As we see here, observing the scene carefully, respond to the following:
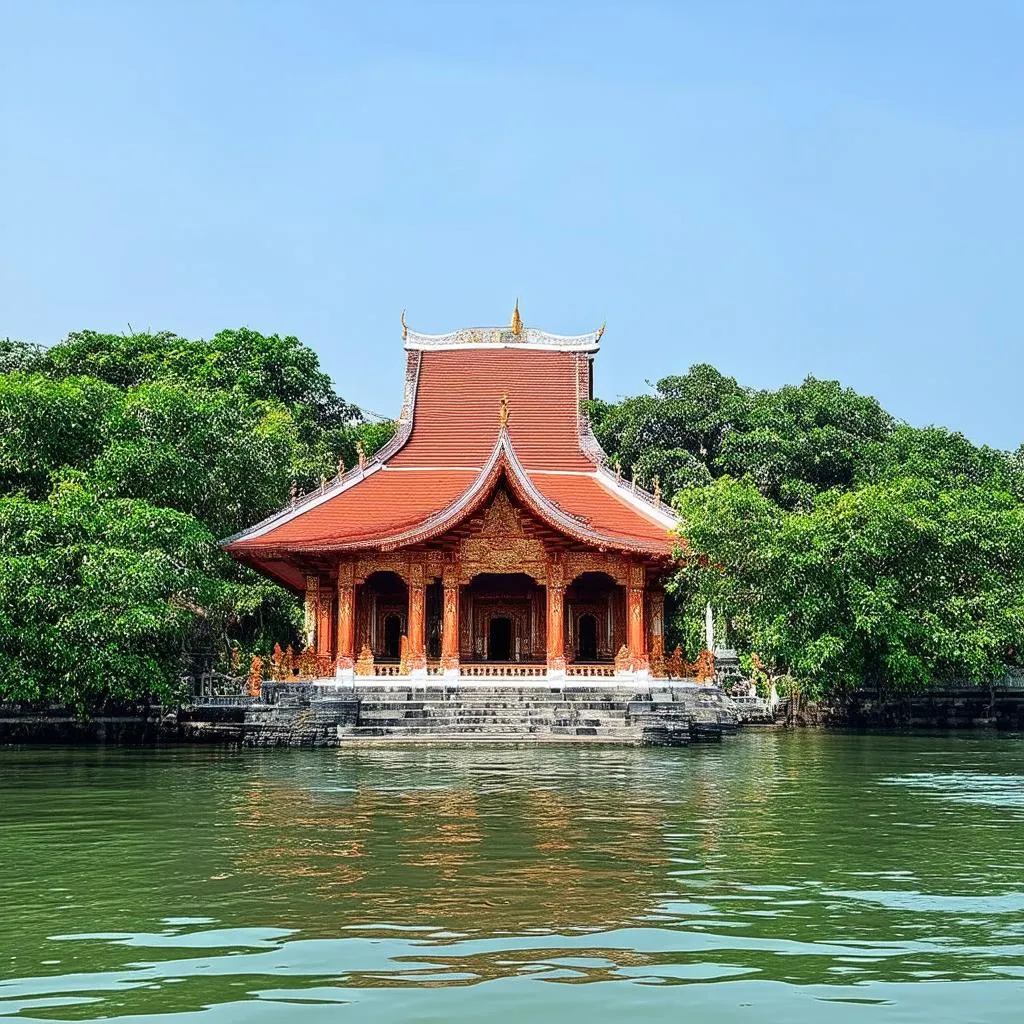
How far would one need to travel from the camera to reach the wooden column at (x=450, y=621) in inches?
893

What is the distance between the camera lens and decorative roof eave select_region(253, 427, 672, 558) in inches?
887

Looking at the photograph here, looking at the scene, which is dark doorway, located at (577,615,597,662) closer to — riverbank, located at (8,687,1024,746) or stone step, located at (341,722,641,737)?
riverbank, located at (8,687,1024,746)

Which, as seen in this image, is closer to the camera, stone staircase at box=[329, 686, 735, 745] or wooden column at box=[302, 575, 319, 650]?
stone staircase at box=[329, 686, 735, 745]

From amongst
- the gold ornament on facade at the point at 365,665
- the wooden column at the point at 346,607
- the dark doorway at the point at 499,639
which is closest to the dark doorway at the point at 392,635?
the dark doorway at the point at 499,639

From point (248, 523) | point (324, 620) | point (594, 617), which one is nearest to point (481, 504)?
point (324, 620)

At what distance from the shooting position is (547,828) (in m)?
9.50

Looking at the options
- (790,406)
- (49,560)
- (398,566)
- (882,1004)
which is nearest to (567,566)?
(398,566)

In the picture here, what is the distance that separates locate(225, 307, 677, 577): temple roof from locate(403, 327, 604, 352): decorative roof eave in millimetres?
36

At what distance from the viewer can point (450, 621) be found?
23.2m

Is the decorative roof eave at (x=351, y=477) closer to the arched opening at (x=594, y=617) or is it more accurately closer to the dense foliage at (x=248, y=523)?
the dense foliage at (x=248, y=523)

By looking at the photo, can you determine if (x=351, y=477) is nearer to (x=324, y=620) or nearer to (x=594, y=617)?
(x=324, y=620)

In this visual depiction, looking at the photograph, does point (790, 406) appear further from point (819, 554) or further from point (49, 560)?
point (49, 560)

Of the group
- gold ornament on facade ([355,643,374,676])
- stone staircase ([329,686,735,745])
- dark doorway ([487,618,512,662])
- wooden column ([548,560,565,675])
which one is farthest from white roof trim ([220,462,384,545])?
wooden column ([548,560,565,675])

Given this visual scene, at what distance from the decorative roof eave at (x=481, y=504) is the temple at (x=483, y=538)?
0.10ft
